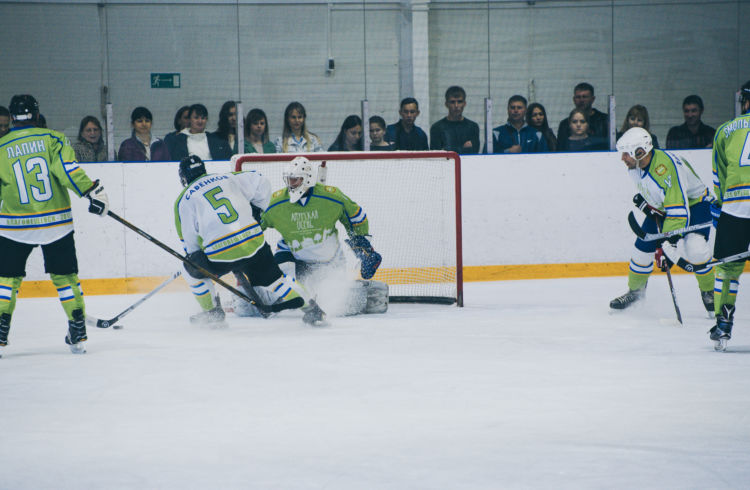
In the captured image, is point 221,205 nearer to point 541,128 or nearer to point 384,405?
point 384,405

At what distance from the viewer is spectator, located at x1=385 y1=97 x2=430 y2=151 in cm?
658

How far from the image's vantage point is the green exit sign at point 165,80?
23.1 ft

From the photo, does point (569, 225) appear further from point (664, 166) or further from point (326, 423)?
point (326, 423)

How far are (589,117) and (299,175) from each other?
275 centimetres

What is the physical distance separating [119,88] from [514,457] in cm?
543

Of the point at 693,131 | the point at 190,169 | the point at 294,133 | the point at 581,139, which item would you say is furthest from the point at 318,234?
the point at 693,131

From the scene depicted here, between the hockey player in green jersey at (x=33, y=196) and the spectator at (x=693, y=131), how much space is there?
4.58 m

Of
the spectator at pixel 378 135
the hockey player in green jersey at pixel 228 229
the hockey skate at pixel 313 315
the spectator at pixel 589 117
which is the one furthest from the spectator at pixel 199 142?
the spectator at pixel 589 117

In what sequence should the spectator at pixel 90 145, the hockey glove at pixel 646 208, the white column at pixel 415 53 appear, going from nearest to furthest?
1. the hockey glove at pixel 646 208
2. the spectator at pixel 90 145
3. the white column at pixel 415 53

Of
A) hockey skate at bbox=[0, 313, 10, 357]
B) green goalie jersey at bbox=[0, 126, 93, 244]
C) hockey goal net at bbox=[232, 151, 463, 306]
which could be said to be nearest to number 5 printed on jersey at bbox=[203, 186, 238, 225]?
green goalie jersey at bbox=[0, 126, 93, 244]

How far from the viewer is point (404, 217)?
5926 mm

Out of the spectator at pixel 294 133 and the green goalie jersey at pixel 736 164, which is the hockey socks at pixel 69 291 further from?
the green goalie jersey at pixel 736 164

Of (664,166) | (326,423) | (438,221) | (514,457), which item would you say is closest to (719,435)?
(514,457)

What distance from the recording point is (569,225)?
257 inches
